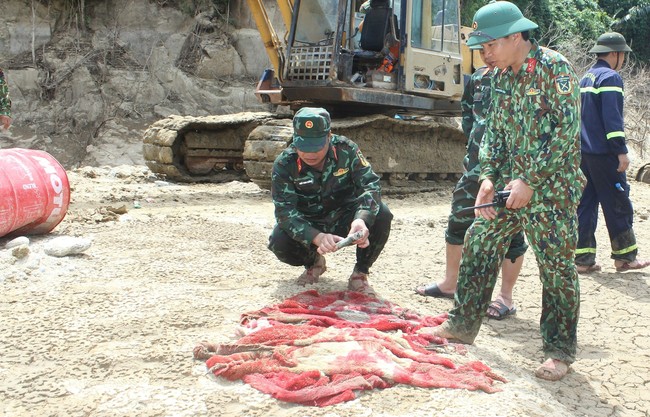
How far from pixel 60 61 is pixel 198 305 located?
542 inches

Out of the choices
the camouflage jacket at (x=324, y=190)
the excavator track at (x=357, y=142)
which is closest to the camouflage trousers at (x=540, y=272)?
the camouflage jacket at (x=324, y=190)

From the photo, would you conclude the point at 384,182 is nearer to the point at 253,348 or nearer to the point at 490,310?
the point at 490,310

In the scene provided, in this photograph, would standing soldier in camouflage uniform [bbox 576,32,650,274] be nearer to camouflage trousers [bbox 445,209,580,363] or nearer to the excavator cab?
camouflage trousers [bbox 445,209,580,363]

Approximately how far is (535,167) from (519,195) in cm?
14

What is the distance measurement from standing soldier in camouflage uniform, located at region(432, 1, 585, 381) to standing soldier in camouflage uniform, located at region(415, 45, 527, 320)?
35.3 inches

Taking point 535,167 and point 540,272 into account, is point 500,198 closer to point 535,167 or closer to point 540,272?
point 535,167

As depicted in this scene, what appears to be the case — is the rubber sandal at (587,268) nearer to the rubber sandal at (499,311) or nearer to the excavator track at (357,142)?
the rubber sandal at (499,311)

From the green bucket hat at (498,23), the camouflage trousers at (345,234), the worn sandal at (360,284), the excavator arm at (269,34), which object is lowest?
the worn sandal at (360,284)

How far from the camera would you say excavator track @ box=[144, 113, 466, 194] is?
417 inches

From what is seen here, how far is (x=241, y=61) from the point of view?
59.0ft

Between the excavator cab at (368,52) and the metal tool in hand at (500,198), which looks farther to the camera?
the excavator cab at (368,52)

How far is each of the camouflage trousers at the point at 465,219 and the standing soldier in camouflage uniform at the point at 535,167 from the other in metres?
0.91

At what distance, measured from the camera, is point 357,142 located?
1045 cm

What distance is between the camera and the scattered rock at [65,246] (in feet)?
17.5
